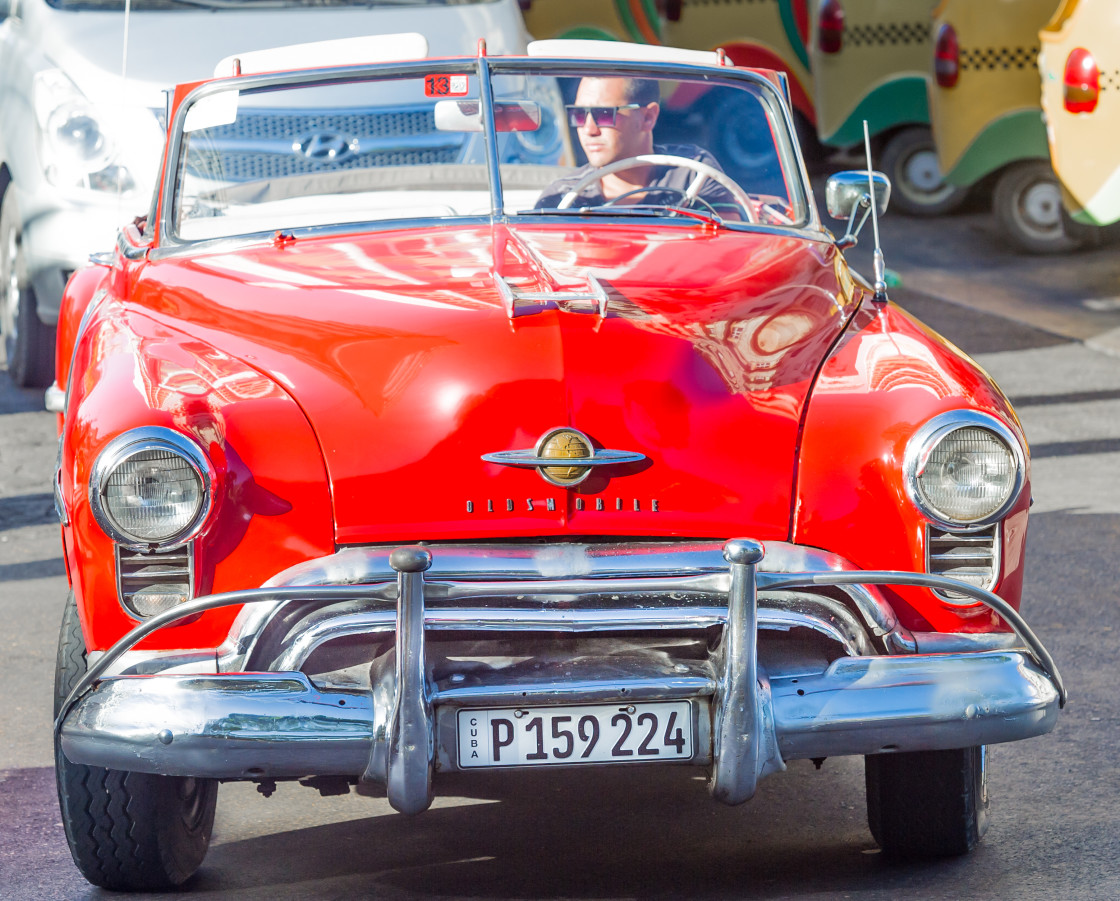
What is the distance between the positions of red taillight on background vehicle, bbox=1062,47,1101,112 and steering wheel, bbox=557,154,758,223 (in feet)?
19.7

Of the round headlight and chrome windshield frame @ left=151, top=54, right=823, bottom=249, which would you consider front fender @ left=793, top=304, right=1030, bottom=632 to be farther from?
the round headlight

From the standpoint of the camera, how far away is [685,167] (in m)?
4.55

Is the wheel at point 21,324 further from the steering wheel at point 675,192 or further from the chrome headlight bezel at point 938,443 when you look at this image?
the chrome headlight bezel at point 938,443

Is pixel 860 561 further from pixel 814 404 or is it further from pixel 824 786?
pixel 824 786

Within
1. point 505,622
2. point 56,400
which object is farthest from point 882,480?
point 56,400

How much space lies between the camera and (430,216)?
14.2ft

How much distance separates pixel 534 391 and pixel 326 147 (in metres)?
1.74

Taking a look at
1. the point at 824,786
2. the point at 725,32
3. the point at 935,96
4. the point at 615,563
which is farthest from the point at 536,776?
the point at 725,32

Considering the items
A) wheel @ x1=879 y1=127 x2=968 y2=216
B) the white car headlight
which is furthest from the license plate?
wheel @ x1=879 y1=127 x2=968 y2=216

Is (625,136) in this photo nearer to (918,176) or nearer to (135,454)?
(135,454)

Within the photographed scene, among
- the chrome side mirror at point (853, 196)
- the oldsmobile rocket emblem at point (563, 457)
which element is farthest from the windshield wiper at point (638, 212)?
the oldsmobile rocket emblem at point (563, 457)

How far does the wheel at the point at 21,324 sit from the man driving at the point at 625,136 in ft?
14.3

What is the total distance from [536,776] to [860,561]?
4.11 ft

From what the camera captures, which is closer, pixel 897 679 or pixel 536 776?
pixel 897 679
